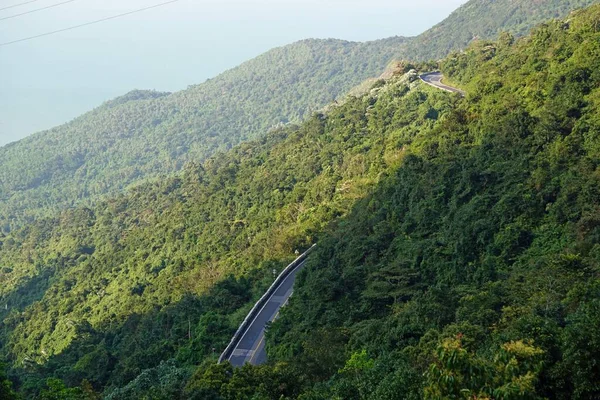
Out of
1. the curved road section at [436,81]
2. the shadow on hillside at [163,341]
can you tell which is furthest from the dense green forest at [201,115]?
the shadow on hillside at [163,341]

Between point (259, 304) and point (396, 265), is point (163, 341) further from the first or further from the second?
point (396, 265)

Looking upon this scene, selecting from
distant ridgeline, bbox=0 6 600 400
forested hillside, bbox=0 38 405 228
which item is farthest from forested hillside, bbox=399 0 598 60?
distant ridgeline, bbox=0 6 600 400

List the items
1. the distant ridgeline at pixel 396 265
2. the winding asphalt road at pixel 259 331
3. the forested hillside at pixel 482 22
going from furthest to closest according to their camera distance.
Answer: the forested hillside at pixel 482 22, the winding asphalt road at pixel 259 331, the distant ridgeline at pixel 396 265

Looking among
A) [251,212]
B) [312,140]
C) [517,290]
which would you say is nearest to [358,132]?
[312,140]

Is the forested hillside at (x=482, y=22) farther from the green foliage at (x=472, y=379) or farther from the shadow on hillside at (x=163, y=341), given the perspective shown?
the green foliage at (x=472, y=379)

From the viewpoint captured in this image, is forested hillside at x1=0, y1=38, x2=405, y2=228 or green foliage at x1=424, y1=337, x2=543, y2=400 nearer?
green foliage at x1=424, y1=337, x2=543, y2=400

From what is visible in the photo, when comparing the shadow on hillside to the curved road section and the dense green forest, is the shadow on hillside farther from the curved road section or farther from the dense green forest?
the dense green forest

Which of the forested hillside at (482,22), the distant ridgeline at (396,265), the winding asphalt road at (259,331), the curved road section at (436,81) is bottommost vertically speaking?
the winding asphalt road at (259,331)
